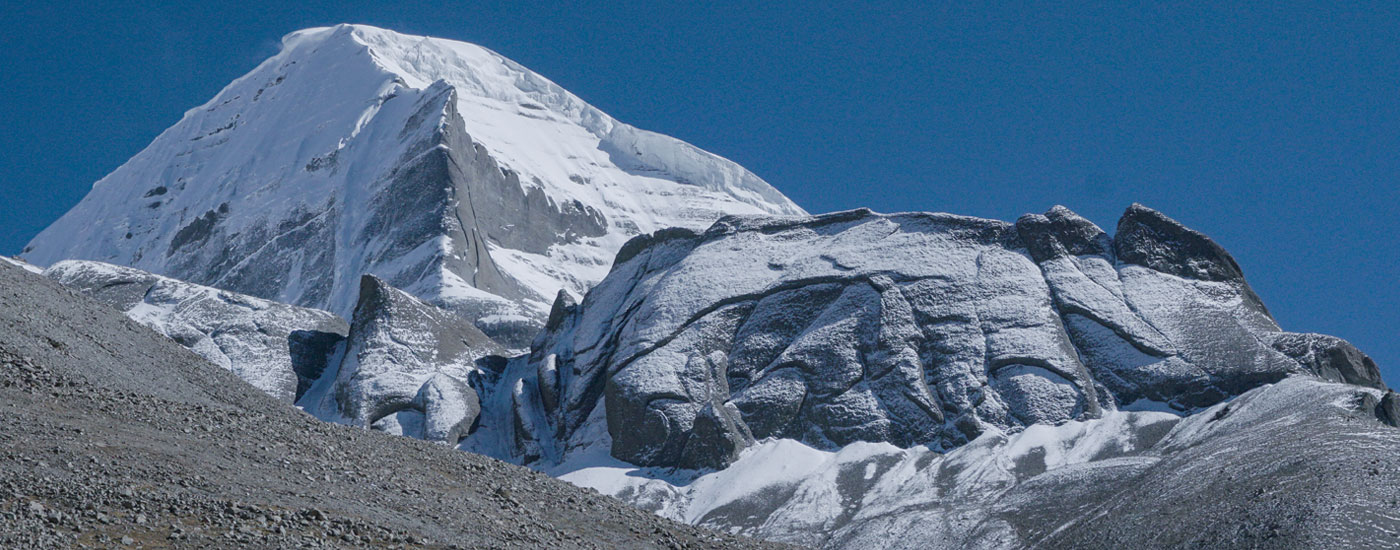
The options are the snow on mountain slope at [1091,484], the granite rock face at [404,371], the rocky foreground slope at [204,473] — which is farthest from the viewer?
the granite rock face at [404,371]

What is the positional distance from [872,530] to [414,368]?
2188 inches

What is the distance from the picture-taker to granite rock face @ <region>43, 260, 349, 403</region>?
145875 mm

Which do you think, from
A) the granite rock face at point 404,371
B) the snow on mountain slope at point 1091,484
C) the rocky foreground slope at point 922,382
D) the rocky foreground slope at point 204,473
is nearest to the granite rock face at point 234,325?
the granite rock face at point 404,371

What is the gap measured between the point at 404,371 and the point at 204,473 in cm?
9770

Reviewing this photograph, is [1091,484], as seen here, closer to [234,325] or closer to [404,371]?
[404,371]

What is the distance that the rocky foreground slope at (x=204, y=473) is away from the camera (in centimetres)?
3897

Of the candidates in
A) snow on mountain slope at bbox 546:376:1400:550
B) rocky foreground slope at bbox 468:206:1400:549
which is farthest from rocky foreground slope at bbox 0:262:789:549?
rocky foreground slope at bbox 468:206:1400:549

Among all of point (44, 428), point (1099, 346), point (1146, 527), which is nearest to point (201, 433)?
point (44, 428)

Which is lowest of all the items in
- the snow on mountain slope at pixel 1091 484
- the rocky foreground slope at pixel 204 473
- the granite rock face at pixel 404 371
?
the rocky foreground slope at pixel 204 473

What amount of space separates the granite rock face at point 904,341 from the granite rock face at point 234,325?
18652 mm

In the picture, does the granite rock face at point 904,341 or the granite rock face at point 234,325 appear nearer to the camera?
the granite rock face at point 904,341

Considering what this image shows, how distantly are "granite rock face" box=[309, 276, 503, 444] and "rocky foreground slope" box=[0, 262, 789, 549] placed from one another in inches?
2762

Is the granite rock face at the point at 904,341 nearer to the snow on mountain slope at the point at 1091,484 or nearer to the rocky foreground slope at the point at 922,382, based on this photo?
the rocky foreground slope at the point at 922,382

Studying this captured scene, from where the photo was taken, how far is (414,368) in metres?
142
